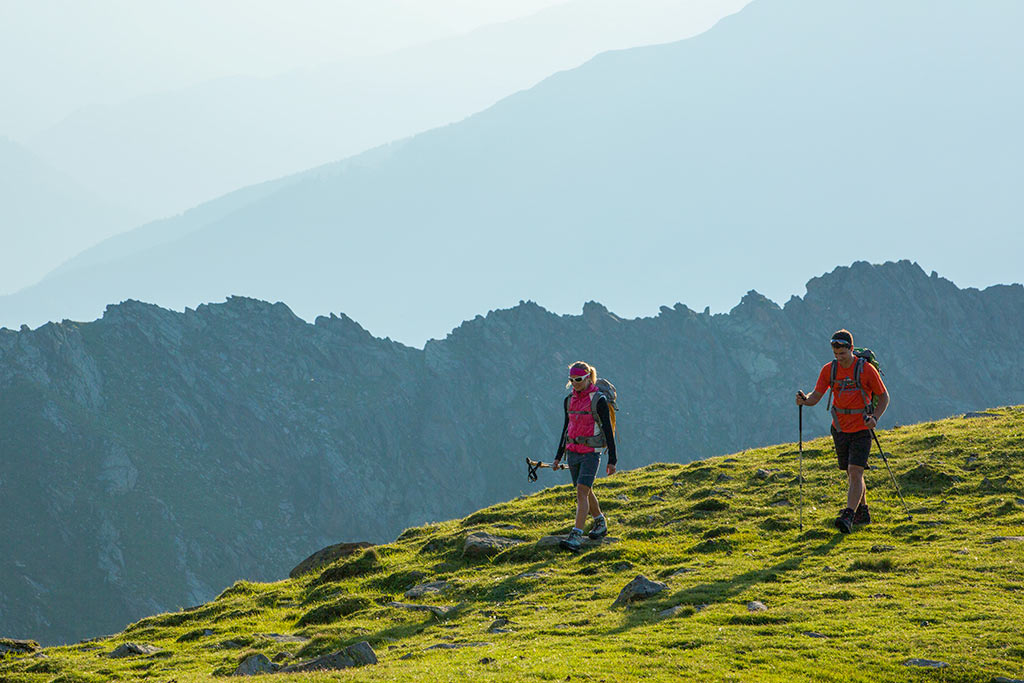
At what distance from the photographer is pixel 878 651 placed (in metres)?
12.5

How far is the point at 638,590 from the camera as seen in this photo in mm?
17156

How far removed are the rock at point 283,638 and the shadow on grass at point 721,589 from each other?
721 centimetres

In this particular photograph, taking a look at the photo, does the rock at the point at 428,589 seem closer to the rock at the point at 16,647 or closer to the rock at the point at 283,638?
the rock at the point at 283,638

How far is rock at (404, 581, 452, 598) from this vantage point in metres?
21.0

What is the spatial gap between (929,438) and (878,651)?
815 inches

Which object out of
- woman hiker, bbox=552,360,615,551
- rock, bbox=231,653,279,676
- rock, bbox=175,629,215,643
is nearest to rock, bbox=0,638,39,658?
rock, bbox=175,629,215,643

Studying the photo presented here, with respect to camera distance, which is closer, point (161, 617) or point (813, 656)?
point (813, 656)

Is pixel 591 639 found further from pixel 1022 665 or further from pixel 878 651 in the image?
pixel 1022 665

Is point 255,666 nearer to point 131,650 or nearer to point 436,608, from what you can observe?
point 436,608

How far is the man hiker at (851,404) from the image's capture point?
20531 mm

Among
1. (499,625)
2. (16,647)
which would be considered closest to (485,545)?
(499,625)

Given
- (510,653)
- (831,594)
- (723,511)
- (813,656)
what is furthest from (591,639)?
(723,511)

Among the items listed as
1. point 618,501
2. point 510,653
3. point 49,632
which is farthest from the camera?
point 49,632

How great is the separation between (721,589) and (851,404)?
6.30 m
